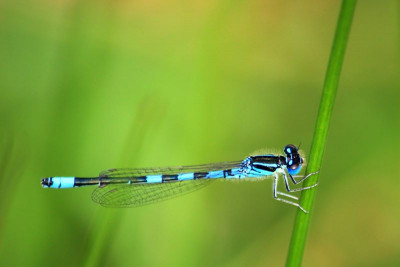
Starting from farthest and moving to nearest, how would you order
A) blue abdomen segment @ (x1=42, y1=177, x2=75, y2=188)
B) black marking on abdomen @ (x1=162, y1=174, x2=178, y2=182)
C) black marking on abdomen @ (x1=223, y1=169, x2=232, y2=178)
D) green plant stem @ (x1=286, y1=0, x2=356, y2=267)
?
black marking on abdomen @ (x1=162, y1=174, x2=178, y2=182)
black marking on abdomen @ (x1=223, y1=169, x2=232, y2=178)
blue abdomen segment @ (x1=42, y1=177, x2=75, y2=188)
green plant stem @ (x1=286, y1=0, x2=356, y2=267)

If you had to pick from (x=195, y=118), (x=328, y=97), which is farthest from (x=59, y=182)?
(x=328, y=97)

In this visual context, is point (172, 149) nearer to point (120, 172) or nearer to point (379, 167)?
point (120, 172)

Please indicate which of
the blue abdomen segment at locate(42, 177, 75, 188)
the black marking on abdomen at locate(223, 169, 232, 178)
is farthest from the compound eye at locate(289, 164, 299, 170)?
the blue abdomen segment at locate(42, 177, 75, 188)

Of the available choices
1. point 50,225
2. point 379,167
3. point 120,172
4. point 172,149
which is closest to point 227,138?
point 172,149

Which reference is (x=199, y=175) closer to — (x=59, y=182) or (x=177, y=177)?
(x=177, y=177)

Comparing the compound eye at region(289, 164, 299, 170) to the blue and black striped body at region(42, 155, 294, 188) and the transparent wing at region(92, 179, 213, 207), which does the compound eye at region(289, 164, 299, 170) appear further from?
the transparent wing at region(92, 179, 213, 207)

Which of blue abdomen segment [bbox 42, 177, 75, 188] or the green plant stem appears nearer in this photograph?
the green plant stem

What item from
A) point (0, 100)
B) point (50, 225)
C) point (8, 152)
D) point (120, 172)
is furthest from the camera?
point (0, 100)

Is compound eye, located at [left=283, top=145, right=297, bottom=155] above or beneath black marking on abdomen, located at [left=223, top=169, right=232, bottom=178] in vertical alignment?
above
